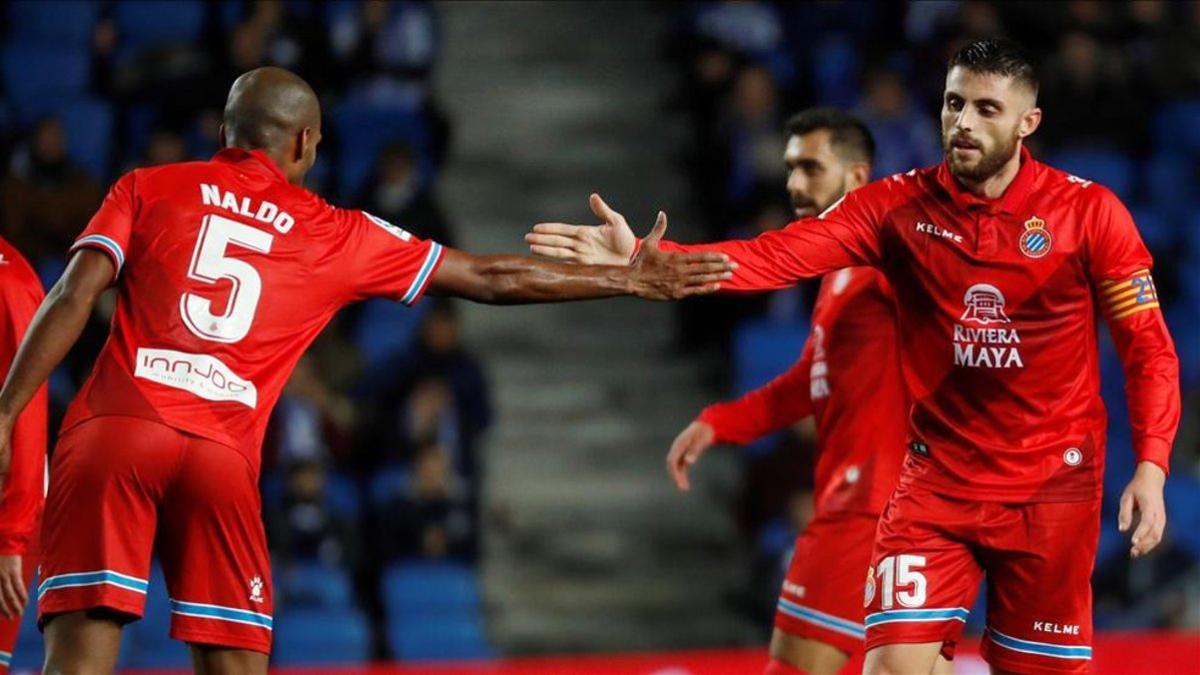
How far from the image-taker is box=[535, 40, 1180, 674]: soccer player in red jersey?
17.0 feet

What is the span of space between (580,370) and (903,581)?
21.1ft

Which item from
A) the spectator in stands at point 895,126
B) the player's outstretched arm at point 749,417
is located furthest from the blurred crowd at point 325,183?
the player's outstretched arm at point 749,417

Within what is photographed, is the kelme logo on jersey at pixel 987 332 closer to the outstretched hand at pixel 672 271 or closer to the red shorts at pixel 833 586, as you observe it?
the outstretched hand at pixel 672 271

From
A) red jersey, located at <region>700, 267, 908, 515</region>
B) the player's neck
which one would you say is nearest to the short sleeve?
the player's neck

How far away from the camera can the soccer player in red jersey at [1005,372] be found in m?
5.17

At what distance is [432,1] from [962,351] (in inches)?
357

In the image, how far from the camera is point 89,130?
11.1 m

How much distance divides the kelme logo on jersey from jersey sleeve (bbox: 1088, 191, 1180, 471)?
0.95ft

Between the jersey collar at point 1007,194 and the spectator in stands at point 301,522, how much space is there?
4.89 m

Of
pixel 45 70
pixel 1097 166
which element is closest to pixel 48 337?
pixel 45 70

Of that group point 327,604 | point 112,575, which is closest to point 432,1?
point 327,604

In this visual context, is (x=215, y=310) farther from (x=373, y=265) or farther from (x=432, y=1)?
(x=432, y=1)

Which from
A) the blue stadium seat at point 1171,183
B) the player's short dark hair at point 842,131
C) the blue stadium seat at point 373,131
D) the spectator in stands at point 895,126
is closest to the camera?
the player's short dark hair at point 842,131

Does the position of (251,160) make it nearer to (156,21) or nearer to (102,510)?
(102,510)
